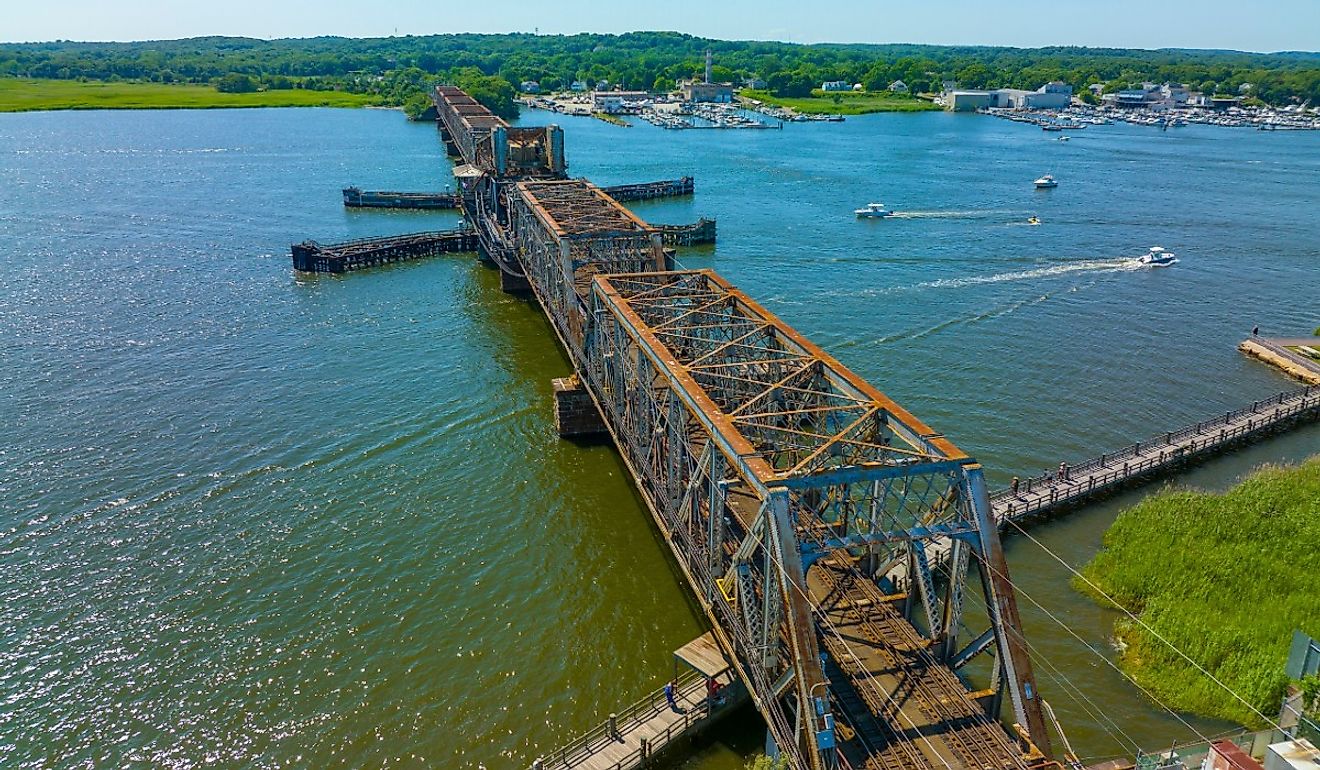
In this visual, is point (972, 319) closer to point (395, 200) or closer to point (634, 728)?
point (634, 728)

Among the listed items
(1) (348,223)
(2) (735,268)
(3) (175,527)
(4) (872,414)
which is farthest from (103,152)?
(4) (872,414)

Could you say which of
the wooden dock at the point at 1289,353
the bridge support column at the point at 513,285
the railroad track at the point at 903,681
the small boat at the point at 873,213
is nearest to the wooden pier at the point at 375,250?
the bridge support column at the point at 513,285

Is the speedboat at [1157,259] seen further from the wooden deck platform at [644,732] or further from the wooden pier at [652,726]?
the wooden deck platform at [644,732]

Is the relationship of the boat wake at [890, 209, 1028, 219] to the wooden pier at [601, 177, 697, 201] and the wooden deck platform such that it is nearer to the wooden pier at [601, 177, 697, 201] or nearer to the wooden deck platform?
the wooden pier at [601, 177, 697, 201]

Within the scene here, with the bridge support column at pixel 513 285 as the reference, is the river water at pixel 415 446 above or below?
below

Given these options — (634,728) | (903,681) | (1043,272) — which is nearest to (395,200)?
(1043,272)

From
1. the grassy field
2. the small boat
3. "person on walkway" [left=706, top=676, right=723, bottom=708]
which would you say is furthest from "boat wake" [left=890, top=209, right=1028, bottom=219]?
"person on walkway" [left=706, top=676, right=723, bottom=708]
